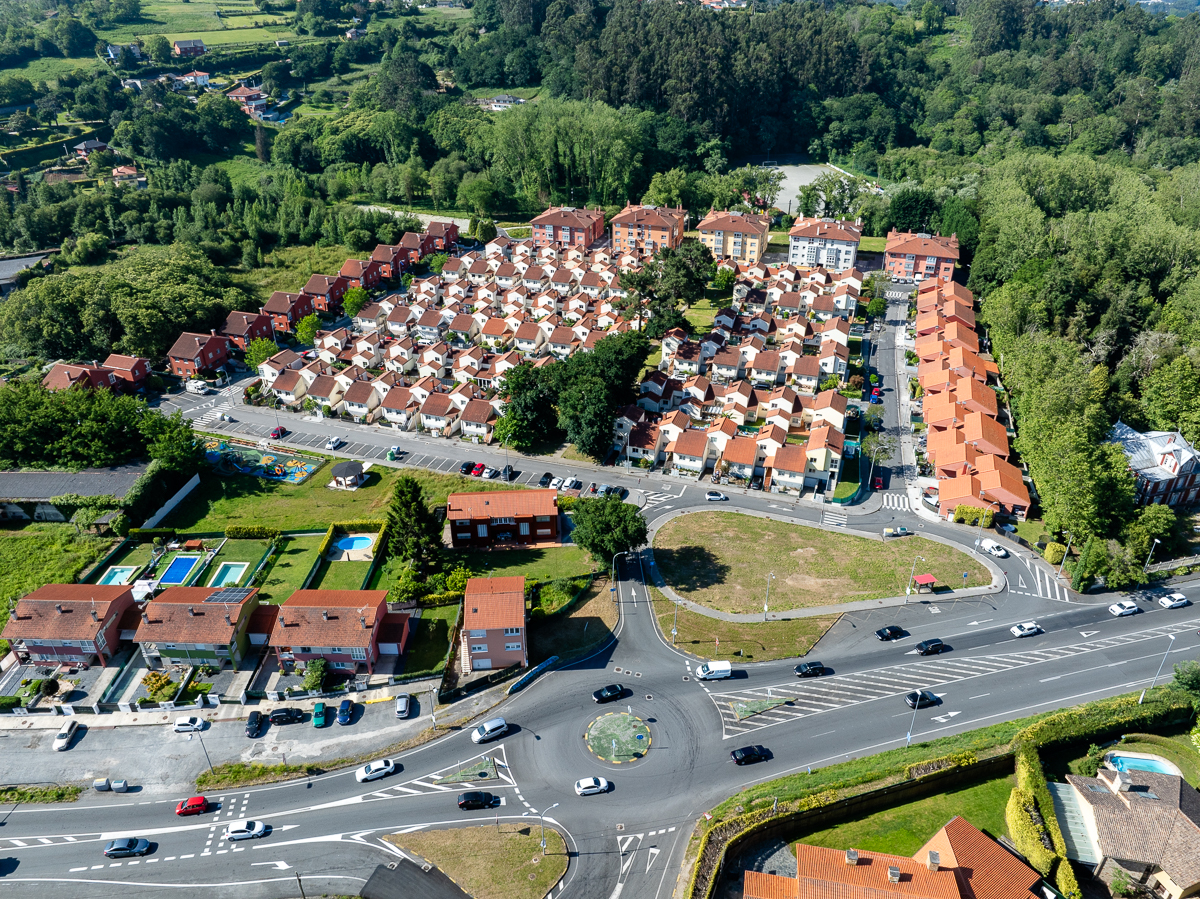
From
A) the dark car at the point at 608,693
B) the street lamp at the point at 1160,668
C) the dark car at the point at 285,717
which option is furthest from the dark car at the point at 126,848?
the street lamp at the point at 1160,668

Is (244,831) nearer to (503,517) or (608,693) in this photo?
(608,693)

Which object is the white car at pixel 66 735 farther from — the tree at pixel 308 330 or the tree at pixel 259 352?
the tree at pixel 308 330

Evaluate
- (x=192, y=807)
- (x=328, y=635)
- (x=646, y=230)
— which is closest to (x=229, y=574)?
(x=328, y=635)

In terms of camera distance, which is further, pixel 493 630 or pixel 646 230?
pixel 646 230

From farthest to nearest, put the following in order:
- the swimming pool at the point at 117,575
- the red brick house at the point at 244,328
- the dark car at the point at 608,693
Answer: the red brick house at the point at 244,328, the swimming pool at the point at 117,575, the dark car at the point at 608,693

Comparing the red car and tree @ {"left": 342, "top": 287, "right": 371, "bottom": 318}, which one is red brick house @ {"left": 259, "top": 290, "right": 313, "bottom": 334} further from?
the red car

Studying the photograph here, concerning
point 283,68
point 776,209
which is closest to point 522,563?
point 776,209
